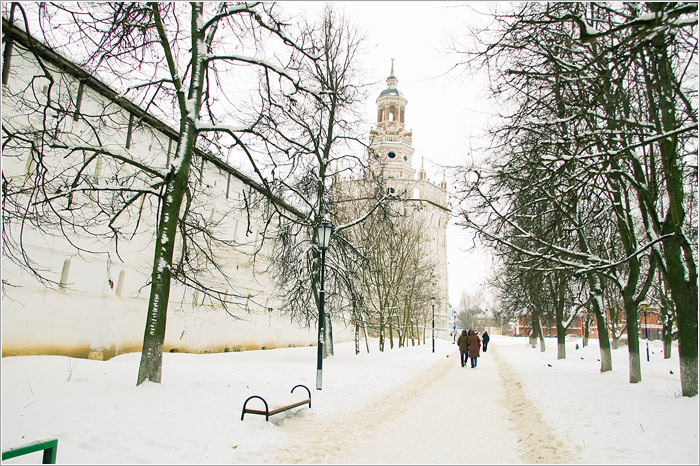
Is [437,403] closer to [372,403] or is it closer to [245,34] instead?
[372,403]

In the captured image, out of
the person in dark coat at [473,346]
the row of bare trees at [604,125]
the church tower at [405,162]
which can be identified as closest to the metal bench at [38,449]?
the row of bare trees at [604,125]

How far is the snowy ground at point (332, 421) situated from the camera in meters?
Answer: 5.64

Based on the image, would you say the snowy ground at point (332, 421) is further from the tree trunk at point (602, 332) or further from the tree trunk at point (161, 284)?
the tree trunk at point (602, 332)

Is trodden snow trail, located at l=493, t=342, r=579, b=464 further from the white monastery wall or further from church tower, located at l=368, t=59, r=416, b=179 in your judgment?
church tower, located at l=368, t=59, r=416, b=179

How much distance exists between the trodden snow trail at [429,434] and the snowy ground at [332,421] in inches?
1.0

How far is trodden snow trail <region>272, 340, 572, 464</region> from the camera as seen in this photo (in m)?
5.77

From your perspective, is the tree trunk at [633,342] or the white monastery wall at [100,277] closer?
the white monastery wall at [100,277]

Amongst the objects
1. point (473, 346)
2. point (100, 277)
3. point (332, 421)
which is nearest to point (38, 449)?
point (332, 421)

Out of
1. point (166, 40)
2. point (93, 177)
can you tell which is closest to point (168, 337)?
point (93, 177)

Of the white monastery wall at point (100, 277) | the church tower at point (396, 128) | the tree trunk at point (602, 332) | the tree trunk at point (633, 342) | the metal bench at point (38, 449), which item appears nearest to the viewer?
the metal bench at point (38, 449)

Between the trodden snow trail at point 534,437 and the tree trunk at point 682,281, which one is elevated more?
the tree trunk at point 682,281

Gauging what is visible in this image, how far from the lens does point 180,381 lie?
34.3 feet

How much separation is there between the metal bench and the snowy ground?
Answer: 22.1 inches

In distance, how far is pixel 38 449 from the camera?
4211mm
